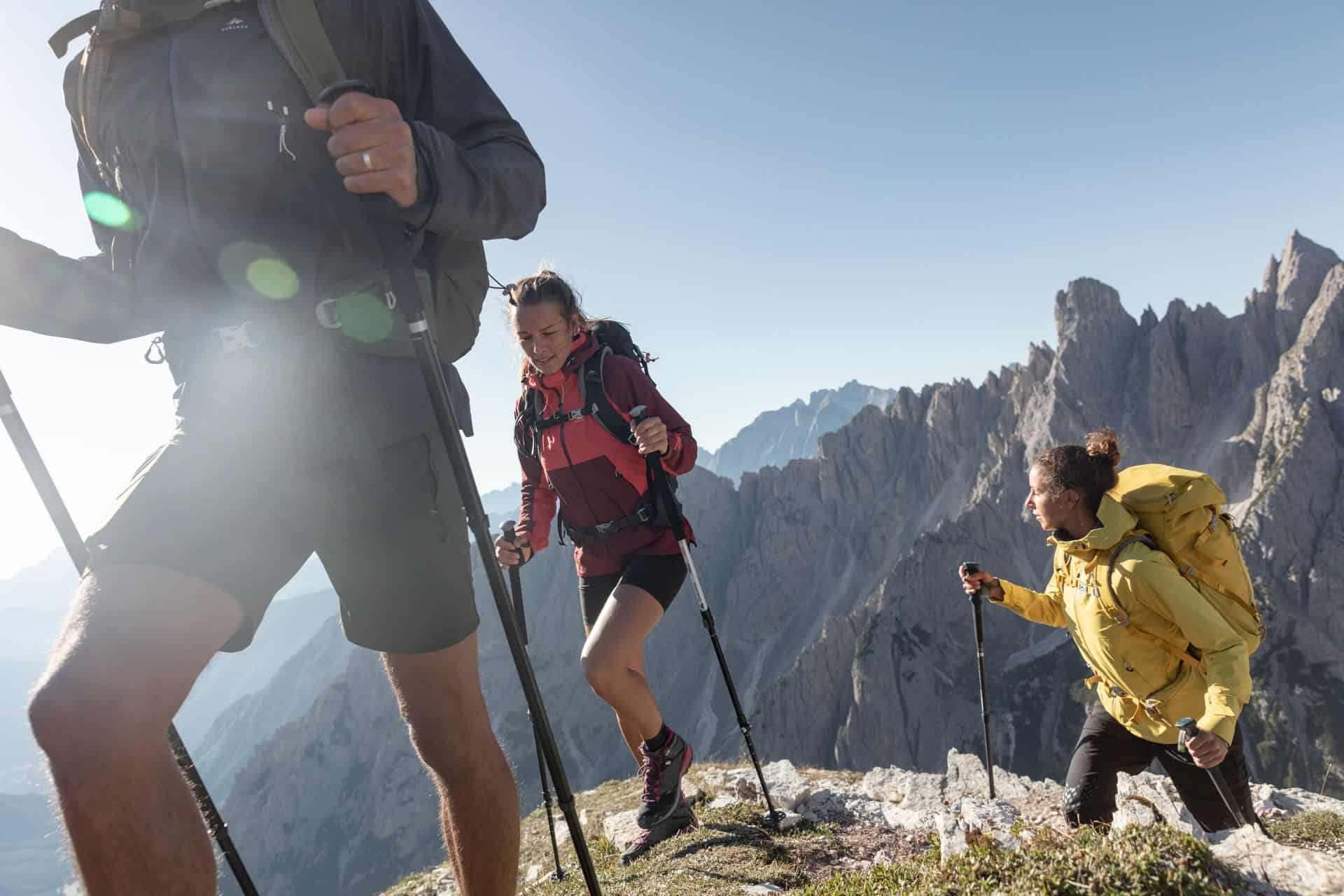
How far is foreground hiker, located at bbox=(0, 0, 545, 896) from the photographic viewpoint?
2.21m

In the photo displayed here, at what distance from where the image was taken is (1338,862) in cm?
279

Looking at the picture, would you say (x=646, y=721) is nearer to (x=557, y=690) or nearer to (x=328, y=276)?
(x=328, y=276)

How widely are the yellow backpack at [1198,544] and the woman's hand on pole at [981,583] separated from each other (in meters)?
1.47

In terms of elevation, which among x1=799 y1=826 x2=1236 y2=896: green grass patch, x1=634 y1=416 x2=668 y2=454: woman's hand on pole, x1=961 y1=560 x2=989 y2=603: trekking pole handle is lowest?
x1=799 y1=826 x2=1236 y2=896: green grass patch

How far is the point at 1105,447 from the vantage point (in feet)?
20.3

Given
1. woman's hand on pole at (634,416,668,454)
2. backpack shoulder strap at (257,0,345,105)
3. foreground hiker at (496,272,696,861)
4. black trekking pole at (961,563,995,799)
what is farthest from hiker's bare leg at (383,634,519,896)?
black trekking pole at (961,563,995,799)

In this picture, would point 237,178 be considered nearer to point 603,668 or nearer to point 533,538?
point 603,668

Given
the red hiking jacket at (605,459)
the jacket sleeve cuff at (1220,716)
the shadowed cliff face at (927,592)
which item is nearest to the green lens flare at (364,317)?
the red hiking jacket at (605,459)

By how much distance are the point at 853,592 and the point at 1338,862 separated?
13527 centimetres

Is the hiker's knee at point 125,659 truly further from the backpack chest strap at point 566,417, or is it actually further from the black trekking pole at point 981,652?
the black trekking pole at point 981,652

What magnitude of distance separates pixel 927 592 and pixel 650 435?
330 feet

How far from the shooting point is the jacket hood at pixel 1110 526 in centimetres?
538

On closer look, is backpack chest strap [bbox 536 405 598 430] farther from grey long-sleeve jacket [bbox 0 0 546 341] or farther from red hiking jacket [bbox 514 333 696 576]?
grey long-sleeve jacket [bbox 0 0 546 341]

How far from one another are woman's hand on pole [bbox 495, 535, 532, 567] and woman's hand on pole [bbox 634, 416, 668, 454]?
5.67 ft
